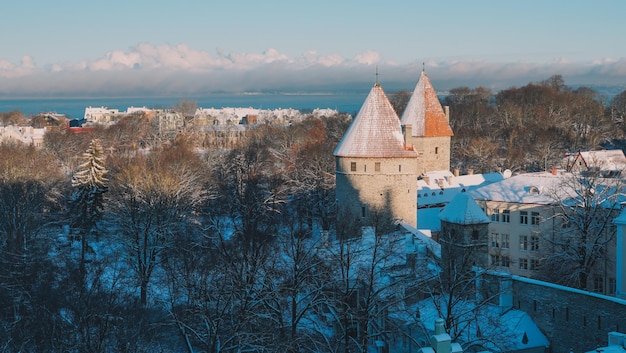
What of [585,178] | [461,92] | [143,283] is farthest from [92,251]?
[461,92]

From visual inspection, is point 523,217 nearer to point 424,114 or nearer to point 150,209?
point 424,114

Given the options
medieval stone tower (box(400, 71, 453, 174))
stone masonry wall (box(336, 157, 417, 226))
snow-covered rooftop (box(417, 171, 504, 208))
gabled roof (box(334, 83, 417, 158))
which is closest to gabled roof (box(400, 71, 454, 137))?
medieval stone tower (box(400, 71, 453, 174))

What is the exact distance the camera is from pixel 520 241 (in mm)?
32375

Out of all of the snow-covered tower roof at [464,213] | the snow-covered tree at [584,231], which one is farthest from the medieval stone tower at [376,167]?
the snow-covered tower roof at [464,213]

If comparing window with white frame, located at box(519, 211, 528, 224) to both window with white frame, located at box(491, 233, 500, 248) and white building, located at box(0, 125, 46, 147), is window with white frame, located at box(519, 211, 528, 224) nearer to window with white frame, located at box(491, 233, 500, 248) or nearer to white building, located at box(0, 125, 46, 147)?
window with white frame, located at box(491, 233, 500, 248)

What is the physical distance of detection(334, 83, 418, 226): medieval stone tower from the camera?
100 ft

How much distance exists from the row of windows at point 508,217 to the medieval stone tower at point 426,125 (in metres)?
12.0

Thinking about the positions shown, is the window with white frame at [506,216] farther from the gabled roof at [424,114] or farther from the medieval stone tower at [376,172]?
the gabled roof at [424,114]

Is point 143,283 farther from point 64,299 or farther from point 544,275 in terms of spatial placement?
point 544,275

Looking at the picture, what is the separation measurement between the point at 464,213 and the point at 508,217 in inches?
489

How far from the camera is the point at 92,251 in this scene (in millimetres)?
36812

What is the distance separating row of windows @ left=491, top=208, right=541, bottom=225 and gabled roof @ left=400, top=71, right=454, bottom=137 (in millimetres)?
12318

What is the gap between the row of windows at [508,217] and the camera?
31828 millimetres

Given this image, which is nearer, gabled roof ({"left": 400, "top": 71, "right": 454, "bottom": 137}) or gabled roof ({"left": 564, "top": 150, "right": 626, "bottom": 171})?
gabled roof ({"left": 564, "top": 150, "right": 626, "bottom": 171})
